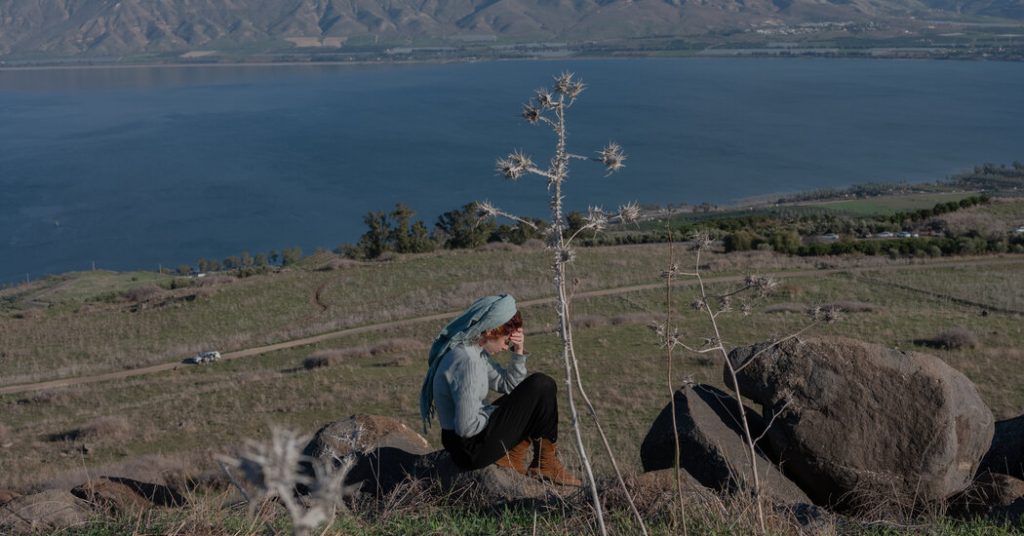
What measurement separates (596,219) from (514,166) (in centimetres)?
35

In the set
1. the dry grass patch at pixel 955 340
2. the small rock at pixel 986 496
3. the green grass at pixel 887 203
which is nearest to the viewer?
the small rock at pixel 986 496

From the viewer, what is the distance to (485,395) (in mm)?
4406

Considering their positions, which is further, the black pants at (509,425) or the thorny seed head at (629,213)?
the black pants at (509,425)

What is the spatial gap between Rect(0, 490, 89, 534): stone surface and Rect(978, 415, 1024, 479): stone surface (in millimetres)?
5378

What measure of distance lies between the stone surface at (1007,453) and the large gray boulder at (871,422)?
0.22m

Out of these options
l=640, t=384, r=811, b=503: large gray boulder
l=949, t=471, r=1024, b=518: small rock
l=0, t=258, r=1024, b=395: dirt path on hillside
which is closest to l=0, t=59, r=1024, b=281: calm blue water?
l=0, t=258, r=1024, b=395: dirt path on hillside

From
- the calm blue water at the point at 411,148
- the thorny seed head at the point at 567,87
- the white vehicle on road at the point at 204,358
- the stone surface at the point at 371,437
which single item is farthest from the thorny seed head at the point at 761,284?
the calm blue water at the point at 411,148

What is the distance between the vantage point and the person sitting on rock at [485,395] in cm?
429

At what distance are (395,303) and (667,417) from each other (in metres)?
15.0

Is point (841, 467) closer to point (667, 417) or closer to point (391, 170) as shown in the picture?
point (667, 417)

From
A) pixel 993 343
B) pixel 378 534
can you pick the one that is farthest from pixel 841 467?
pixel 993 343

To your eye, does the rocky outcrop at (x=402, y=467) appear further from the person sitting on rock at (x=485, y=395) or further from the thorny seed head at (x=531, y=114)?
the thorny seed head at (x=531, y=114)

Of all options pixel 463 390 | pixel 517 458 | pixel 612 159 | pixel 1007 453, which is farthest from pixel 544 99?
pixel 1007 453

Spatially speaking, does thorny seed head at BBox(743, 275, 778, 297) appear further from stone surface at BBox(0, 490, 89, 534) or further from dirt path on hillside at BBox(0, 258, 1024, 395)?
dirt path on hillside at BBox(0, 258, 1024, 395)
